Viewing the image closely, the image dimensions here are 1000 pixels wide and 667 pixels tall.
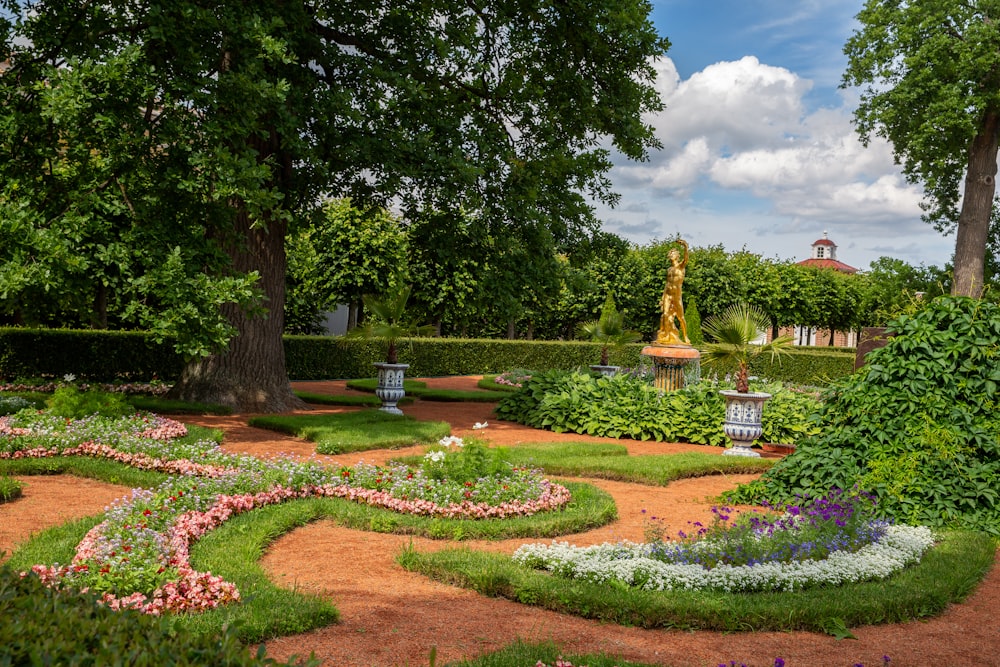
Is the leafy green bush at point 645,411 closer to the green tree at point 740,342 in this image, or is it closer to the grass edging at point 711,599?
the green tree at point 740,342

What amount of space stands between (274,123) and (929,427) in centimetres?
892

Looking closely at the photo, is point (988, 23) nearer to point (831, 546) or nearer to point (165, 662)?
point (831, 546)

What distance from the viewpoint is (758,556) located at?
5.49 meters

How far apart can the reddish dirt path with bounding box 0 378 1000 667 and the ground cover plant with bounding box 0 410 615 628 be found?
553mm

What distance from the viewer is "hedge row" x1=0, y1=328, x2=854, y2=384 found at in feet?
56.1

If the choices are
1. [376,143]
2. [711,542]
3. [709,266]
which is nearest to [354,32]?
[376,143]

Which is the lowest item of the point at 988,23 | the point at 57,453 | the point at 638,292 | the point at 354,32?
the point at 57,453

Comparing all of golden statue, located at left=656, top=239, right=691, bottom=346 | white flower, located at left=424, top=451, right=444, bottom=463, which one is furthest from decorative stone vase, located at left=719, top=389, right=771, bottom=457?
white flower, located at left=424, top=451, right=444, bottom=463

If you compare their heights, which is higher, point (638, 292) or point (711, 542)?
point (638, 292)

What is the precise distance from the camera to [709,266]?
37.6 metres

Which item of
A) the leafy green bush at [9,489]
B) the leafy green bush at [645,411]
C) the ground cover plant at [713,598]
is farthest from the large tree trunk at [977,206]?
the leafy green bush at [9,489]

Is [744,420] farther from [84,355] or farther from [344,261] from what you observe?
[344,261]

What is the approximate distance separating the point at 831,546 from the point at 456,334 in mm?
30224

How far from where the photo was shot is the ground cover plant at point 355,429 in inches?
416
